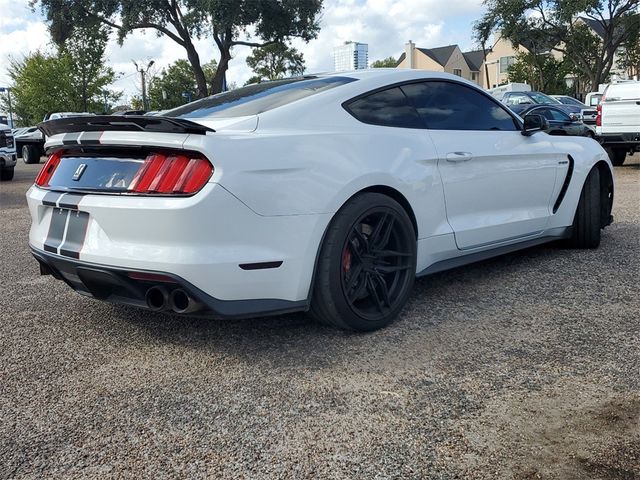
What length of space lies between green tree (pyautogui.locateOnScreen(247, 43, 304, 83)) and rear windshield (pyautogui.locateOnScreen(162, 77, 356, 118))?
28.2 m

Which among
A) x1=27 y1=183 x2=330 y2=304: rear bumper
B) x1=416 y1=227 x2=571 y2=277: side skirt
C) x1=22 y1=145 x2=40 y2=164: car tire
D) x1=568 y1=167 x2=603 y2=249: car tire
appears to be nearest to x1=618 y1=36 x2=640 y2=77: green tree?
x1=22 y1=145 x2=40 y2=164: car tire

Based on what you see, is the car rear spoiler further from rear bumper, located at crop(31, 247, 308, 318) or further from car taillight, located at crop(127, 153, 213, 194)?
rear bumper, located at crop(31, 247, 308, 318)

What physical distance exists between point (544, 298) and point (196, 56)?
28716 millimetres

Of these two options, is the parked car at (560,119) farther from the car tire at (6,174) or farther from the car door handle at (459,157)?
the car tire at (6,174)

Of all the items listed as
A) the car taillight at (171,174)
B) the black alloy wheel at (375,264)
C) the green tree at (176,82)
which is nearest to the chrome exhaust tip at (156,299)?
the car taillight at (171,174)

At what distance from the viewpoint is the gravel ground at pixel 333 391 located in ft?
6.95

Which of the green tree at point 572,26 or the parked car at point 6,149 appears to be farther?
the green tree at point 572,26

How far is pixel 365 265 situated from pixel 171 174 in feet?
3.68

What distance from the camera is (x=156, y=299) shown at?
2.84 metres

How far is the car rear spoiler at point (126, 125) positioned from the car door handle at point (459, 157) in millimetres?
1571

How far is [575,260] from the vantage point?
189 inches

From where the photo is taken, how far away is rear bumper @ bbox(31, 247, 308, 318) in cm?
273

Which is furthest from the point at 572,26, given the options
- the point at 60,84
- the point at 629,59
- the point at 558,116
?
the point at 60,84

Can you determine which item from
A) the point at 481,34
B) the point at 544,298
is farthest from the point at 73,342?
the point at 481,34
